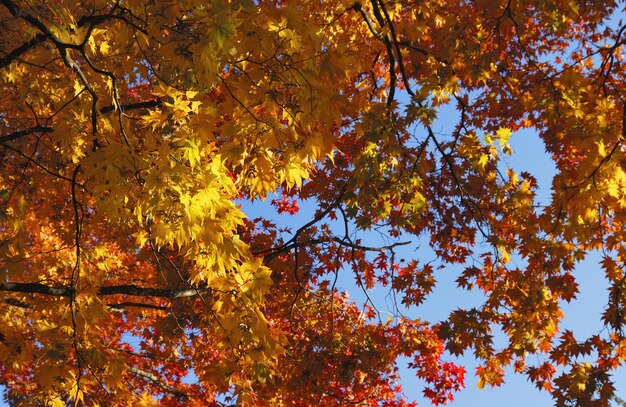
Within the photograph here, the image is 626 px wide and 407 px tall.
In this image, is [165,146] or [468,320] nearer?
[165,146]

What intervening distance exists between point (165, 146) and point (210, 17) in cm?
101

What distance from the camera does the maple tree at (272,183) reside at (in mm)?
3721

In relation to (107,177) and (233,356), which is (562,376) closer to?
(233,356)

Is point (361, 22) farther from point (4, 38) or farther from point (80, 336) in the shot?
point (80, 336)

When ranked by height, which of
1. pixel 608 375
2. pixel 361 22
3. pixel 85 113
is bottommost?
pixel 608 375

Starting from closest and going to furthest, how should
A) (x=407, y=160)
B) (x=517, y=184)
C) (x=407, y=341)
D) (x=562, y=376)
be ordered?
(x=562, y=376)
(x=407, y=160)
(x=517, y=184)
(x=407, y=341)

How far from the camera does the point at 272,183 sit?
14.2ft

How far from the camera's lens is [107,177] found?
11.3ft

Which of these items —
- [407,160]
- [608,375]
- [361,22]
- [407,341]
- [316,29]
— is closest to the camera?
[316,29]

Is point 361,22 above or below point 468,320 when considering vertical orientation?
above

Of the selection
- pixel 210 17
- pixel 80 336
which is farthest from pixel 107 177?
pixel 80 336

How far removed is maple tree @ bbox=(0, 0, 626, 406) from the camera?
372cm

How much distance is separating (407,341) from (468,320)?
5.07 ft

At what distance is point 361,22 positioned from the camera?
7.19 meters
